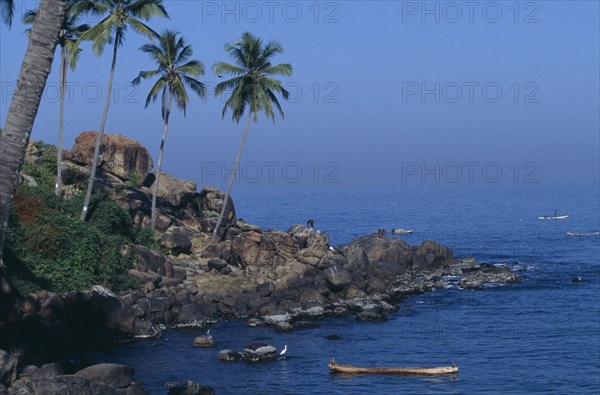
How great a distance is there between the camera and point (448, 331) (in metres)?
46.4

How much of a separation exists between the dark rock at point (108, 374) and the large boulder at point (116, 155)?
3982 centimetres

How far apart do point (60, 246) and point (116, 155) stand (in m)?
22.3

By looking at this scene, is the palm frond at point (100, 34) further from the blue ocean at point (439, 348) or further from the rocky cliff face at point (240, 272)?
the blue ocean at point (439, 348)

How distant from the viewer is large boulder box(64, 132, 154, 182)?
6419cm

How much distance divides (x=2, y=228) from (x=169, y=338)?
901 inches

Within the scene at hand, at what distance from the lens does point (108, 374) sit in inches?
1037

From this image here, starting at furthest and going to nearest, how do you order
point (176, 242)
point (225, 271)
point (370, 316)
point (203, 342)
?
point (176, 242) < point (225, 271) < point (370, 316) < point (203, 342)

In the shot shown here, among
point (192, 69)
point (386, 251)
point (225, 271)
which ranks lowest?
point (225, 271)

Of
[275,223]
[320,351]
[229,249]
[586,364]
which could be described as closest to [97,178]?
[229,249]

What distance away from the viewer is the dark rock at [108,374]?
26109mm

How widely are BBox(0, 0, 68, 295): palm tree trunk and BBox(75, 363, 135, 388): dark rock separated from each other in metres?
9.22

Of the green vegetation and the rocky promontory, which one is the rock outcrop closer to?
the rocky promontory

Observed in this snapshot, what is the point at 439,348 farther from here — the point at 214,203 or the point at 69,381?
the point at 214,203

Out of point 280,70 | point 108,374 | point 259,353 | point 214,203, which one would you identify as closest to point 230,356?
point 259,353
